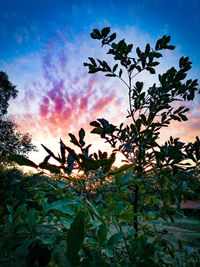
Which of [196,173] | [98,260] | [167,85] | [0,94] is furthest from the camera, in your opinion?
[0,94]

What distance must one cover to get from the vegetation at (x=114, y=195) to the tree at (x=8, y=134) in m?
13.6

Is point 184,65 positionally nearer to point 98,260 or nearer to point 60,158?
point 60,158

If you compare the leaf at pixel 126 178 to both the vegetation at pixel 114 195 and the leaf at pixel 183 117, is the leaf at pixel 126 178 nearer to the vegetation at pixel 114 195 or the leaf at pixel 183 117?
the vegetation at pixel 114 195

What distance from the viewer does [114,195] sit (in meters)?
0.95

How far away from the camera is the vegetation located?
0.44m

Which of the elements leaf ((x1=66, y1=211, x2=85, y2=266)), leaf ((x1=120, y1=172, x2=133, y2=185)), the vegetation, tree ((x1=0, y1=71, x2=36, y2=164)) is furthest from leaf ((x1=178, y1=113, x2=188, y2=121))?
tree ((x1=0, y1=71, x2=36, y2=164))

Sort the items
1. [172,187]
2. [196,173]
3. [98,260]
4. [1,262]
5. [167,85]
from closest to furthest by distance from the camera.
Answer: [98,260], [172,187], [196,173], [167,85], [1,262]

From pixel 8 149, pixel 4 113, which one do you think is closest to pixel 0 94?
pixel 4 113

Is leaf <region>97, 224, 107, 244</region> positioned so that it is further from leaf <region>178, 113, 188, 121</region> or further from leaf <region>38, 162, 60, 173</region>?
leaf <region>178, 113, 188, 121</region>

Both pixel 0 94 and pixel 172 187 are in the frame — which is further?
pixel 0 94

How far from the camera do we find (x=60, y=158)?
563 millimetres

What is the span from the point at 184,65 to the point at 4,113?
16846 millimetres

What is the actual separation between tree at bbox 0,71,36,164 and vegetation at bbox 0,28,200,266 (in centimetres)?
1358

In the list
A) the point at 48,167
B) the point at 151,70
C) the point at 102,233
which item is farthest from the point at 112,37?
the point at 102,233
